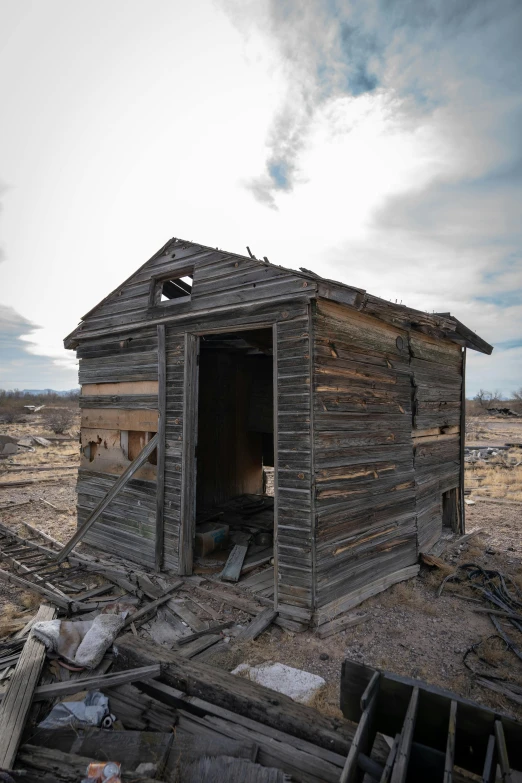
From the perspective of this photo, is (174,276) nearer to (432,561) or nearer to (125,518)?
(125,518)

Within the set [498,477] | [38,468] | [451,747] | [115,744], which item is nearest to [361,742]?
[451,747]

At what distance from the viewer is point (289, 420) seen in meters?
5.46

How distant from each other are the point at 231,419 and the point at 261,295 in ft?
17.4

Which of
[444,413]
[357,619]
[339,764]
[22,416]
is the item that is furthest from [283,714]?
[22,416]

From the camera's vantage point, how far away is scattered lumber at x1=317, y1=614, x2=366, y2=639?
202 inches

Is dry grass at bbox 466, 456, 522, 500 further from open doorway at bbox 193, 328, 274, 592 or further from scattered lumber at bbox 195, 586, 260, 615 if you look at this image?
scattered lumber at bbox 195, 586, 260, 615

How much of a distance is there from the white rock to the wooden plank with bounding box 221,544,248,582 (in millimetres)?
1993

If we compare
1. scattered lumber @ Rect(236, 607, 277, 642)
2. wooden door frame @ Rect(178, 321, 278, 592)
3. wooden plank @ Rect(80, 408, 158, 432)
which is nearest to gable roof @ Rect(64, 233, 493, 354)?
wooden door frame @ Rect(178, 321, 278, 592)

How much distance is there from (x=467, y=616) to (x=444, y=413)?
4113 mm

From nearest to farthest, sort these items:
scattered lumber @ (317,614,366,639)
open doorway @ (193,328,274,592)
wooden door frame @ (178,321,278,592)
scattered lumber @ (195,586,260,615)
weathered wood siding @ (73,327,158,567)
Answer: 1. scattered lumber @ (317,614,366,639)
2. scattered lumber @ (195,586,260,615)
3. wooden door frame @ (178,321,278,592)
4. weathered wood siding @ (73,327,158,567)
5. open doorway @ (193,328,274,592)

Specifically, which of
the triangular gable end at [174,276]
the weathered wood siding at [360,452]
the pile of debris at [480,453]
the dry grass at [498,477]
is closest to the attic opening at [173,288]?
the triangular gable end at [174,276]

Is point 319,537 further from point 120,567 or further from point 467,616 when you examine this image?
point 120,567

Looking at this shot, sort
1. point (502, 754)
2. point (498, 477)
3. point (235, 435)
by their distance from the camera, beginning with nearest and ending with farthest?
point (502, 754) < point (235, 435) < point (498, 477)

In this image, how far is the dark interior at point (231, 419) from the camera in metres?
9.98
